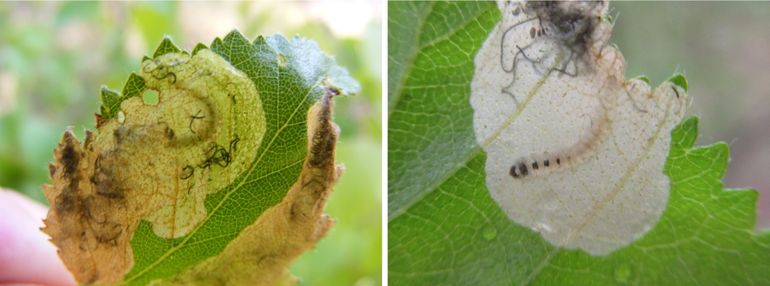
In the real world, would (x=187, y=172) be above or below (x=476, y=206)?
above

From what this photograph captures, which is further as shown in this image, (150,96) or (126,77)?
(126,77)

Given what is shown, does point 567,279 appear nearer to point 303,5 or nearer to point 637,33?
point 303,5

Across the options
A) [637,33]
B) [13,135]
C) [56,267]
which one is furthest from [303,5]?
[56,267]

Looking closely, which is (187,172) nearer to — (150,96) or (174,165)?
(174,165)

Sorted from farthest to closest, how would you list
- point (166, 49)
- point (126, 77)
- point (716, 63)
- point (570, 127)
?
1. point (716, 63)
2. point (126, 77)
3. point (570, 127)
4. point (166, 49)

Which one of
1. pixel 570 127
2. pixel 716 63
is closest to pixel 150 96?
pixel 570 127

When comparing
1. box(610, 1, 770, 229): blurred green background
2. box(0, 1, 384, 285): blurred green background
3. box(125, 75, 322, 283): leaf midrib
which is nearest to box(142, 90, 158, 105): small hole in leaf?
box(125, 75, 322, 283): leaf midrib
